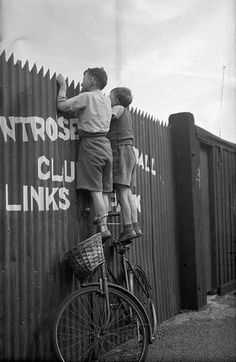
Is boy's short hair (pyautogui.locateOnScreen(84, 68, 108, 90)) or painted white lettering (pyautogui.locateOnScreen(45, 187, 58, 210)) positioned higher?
boy's short hair (pyautogui.locateOnScreen(84, 68, 108, 90))

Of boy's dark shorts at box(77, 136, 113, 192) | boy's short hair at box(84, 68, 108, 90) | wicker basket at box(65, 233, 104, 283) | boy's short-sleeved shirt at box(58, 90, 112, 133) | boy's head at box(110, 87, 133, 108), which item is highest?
boy's short hair at box(84, 68, 108, 90)

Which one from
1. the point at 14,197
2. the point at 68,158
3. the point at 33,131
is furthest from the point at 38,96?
the point at 14,197

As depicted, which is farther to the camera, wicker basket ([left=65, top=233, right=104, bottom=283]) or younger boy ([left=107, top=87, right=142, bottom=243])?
younger boy ([left=107, top=87, right=142, bottom=243])

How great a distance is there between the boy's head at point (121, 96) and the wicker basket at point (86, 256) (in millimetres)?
1406

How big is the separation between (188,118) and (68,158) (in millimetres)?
2968

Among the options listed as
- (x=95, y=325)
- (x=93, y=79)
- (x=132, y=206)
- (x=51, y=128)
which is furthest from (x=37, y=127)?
(x=95, y=325)

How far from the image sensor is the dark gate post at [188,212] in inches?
253

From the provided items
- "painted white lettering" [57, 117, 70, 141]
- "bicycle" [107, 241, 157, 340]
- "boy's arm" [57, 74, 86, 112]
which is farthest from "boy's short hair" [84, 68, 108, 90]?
"bicycle" [107, 241, 157, 340]

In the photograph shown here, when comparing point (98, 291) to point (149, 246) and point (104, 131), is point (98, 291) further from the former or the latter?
point (149, 246)

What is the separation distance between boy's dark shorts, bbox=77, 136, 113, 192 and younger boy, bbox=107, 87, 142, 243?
41 cm

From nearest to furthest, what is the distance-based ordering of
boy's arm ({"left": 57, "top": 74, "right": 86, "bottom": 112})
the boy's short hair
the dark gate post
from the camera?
boy's arm ({"left": 57, "top": 74, "right": 86, "bottom": 112}), the boy's short hair, the dark gate post

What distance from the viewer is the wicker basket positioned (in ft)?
11.7

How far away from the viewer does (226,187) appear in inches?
334

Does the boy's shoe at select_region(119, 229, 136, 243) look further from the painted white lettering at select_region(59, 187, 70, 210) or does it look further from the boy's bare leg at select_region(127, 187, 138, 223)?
the painted white lettering at select_region(59, 187, 70, 210)
